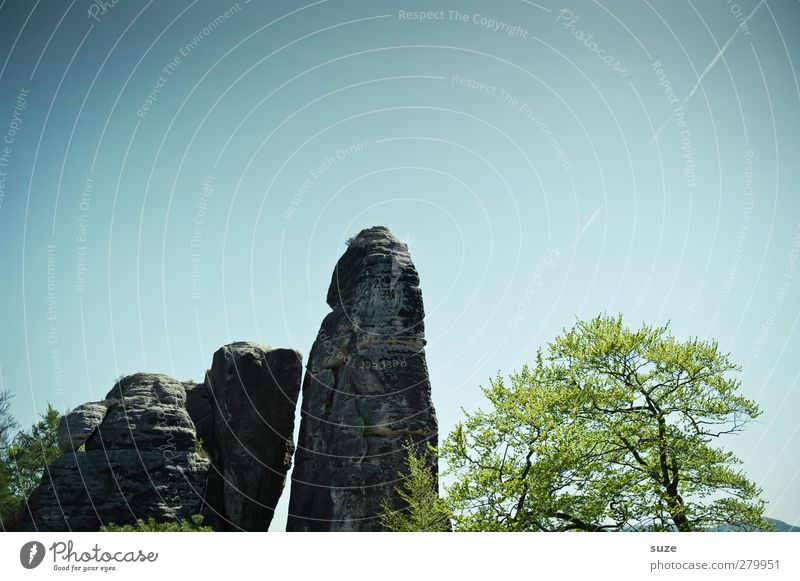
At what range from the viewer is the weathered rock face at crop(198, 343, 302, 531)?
1515 inches

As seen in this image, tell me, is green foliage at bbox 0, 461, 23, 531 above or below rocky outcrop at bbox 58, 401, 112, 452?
below

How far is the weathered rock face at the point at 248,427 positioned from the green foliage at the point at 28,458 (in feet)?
35.3

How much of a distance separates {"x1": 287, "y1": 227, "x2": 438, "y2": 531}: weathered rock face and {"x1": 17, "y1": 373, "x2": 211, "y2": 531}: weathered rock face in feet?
23.4

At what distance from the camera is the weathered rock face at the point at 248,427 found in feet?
126

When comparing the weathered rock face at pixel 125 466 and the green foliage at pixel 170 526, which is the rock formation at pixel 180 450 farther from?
the green foliage at pixel 170 526

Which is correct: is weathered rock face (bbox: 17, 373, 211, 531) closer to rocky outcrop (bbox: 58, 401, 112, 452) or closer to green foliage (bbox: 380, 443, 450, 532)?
rocky outcrop (bbox: 58, 401, 112, 452)

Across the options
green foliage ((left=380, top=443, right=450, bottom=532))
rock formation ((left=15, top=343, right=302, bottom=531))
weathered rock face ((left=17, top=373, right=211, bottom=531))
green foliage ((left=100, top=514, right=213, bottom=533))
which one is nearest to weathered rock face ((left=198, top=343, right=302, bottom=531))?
rock formation ((left=15, top=343, right=302, bottom=531))

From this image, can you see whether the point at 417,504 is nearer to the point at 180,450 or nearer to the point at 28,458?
the point at 180,450

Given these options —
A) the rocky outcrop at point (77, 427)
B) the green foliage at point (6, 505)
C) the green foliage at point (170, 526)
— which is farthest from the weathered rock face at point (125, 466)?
the green foliage at point (6, 505)

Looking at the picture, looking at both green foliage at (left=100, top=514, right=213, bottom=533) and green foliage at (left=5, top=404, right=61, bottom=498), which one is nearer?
green foliage at (left=100, top=514, right=213, bottom=533)
